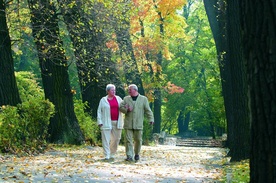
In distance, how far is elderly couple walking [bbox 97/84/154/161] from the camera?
1398 cm

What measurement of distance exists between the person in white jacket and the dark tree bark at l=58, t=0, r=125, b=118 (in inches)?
156

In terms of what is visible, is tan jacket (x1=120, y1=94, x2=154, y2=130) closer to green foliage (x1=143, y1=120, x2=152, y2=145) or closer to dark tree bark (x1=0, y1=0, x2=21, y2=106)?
dark tree bark (x1=0, y1=0, x2=21, y2=106)

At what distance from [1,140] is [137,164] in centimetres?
361

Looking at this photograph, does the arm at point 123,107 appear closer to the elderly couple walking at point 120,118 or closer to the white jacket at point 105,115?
the elderly couple walking at point 120,118

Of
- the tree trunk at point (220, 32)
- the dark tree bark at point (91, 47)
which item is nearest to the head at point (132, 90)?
the dark tree bark at point (91, 47)

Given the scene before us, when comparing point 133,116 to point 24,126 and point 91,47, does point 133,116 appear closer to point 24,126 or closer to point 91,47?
point 24,126

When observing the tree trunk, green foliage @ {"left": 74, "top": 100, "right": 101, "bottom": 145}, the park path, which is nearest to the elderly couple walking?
the park path

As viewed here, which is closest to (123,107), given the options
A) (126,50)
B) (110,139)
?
(110,139)

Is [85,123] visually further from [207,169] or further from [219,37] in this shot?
[207,169]

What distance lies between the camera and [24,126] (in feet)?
48.4

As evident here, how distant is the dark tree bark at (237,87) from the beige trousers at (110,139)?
3.10 m

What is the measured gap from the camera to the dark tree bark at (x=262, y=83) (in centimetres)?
438

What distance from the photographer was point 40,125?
50.8ft

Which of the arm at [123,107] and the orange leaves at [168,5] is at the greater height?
the orange leaves at [168,5]
